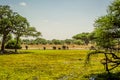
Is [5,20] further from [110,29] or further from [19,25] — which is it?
[110,29]

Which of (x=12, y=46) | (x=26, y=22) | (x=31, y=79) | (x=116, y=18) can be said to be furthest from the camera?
(x=12, y=46)

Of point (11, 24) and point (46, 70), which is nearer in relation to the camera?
point (46, 70)

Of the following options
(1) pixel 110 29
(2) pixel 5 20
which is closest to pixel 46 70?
(1) pixel 110 29

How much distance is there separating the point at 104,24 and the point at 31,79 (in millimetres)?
11826

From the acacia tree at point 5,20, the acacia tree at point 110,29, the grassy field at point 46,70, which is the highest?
the acacia tree at point 5,20

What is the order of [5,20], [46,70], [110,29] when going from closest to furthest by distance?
[110,29] → [46,70] → [5,20]

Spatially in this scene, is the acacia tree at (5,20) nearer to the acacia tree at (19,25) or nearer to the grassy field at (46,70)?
the acacia tree at (19,25)

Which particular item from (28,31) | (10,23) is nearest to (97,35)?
(10,23)

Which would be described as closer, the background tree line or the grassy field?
the grassy field

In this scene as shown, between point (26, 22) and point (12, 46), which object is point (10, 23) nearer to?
point (26, 22)

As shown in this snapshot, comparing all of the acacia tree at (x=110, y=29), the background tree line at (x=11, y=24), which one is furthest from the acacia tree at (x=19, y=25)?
the acacia tree at (x=110, y=29)

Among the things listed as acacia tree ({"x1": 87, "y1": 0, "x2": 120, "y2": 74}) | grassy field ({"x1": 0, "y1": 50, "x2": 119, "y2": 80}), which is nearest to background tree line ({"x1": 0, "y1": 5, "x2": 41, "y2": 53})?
grassy field ({"x1": 0, "y1": 50, "x2": 119, "y2": 80})

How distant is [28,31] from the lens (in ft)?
315

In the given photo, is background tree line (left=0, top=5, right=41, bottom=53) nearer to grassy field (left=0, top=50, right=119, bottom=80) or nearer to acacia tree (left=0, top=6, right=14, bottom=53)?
acacia tree (left=0, top=6, right=14, bottom=53)
